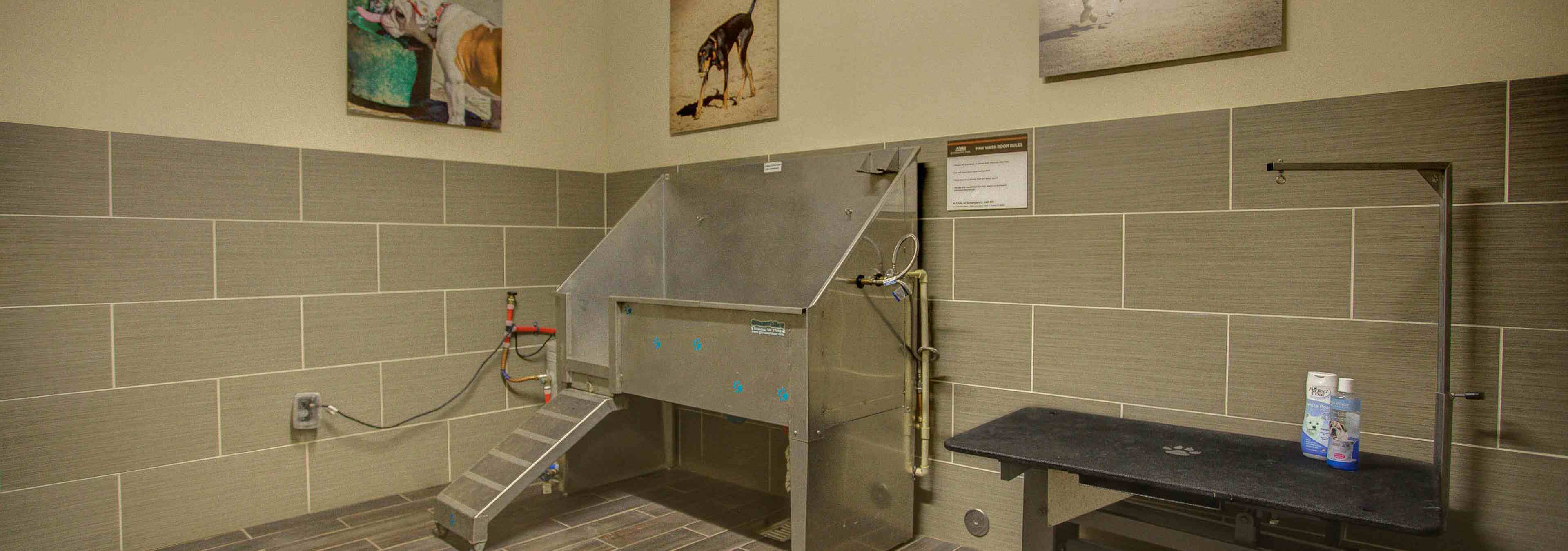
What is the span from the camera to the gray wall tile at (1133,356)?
5.86 ft

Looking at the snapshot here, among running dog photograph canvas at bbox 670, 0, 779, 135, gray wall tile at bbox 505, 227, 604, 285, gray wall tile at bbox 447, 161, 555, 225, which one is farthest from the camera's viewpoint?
gray wall tile at bbox 505, 227, 604, 285

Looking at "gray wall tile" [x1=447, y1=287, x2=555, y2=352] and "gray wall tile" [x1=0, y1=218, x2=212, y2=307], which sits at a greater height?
"gray wall tile" [x1=0, y1=218, x2=212, y2=307]

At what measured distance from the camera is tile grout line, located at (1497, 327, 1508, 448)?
149 cm

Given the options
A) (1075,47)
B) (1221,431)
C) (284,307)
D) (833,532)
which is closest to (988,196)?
(1075,47)

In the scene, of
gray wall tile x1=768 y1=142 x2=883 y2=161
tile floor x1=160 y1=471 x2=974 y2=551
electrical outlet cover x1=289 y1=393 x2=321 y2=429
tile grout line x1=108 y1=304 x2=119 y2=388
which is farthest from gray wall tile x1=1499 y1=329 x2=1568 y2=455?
tile grout line x1=108 y1=304 x2=119 y2=388

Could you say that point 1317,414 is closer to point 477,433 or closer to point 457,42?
point 477,433

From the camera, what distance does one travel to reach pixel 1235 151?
174 cm

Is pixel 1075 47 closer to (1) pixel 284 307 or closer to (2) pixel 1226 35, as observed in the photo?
(2) pixel 1226 35

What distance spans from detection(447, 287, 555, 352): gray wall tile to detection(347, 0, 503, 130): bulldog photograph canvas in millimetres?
607

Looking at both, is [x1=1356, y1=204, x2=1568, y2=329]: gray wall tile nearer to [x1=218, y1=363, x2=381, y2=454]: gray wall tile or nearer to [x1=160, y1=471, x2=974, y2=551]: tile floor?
[x1=160, y1=471, x2=974, y2=551]: tile floor

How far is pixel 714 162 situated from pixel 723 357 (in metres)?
1.03

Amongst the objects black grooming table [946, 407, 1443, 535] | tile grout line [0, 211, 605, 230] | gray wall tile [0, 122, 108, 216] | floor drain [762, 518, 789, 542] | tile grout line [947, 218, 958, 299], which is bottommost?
floor drain [762, 518, 789, 542]

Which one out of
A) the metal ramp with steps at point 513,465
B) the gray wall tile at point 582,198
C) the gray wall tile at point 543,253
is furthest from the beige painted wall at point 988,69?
the metal ramp with steps at point 513,465

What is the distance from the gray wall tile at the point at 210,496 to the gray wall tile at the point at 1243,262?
8.10ft
